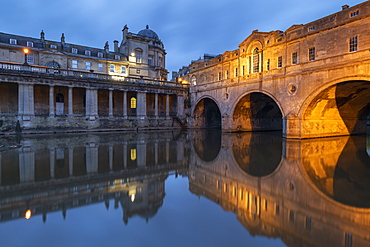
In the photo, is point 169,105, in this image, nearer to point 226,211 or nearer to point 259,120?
point 259,120

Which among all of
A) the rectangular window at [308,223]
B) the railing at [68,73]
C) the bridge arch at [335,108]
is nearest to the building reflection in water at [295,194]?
the rectangular window at [308,223]

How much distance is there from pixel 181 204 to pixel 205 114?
97.1ft

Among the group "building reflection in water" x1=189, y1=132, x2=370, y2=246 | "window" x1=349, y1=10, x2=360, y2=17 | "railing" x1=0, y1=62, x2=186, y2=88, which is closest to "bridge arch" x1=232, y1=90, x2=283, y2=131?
"window" x1=349, y1=10, x2=360, y2=17

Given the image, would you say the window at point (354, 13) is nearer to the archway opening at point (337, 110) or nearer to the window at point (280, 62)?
the archway opening at point (337, 110)

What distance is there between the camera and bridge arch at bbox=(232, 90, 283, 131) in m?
25.1

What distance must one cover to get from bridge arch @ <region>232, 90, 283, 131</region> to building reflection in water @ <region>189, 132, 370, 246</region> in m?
15.3

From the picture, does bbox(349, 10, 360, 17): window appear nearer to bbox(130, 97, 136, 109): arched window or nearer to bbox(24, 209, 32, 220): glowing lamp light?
bbox(24, 209, 32, 220): glowing lamp light

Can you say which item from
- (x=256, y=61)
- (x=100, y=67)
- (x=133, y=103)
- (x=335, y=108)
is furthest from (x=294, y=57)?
(x=100, y=67)

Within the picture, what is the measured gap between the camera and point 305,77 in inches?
699

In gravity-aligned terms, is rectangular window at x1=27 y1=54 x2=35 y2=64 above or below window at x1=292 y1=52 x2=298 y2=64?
above

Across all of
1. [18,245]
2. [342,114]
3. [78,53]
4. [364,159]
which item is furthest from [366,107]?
[78,53]

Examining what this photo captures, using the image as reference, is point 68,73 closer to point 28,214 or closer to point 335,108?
point 28,214

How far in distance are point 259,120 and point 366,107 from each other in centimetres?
1104

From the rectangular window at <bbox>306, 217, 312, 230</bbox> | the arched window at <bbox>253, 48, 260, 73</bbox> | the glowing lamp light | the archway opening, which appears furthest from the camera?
the arched window at <bbox>253, 48, 260, 73</bbox>
